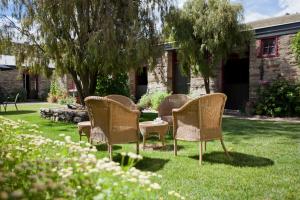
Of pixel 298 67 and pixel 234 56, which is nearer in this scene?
pixel 298 67

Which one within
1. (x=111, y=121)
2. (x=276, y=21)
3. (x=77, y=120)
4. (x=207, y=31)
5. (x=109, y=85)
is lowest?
(x=77, y=120)

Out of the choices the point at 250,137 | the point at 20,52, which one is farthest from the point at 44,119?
the point at 250,137

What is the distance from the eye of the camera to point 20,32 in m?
9.71

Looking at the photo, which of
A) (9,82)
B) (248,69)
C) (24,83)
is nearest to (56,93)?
(9,82)

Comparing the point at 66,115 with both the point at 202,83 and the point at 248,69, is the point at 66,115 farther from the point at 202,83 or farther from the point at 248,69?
the point at 248,69

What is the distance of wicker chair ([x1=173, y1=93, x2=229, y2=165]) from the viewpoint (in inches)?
187

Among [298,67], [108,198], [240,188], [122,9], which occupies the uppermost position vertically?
[122,9]

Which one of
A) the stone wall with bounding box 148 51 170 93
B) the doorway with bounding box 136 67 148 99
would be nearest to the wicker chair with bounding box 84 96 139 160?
the stone wall with bounding box 148 51 170 93

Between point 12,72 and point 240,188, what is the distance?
72.8 feet

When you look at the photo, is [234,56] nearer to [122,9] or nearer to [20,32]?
[122,9]

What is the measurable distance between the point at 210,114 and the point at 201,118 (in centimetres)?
18

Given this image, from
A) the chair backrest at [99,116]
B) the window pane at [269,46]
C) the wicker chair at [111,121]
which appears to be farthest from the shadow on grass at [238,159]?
the window pane at [269,46]

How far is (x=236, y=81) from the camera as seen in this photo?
1425 centimetres

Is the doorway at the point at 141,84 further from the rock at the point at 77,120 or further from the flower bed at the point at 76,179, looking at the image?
the flower bed at the point at 76,179
